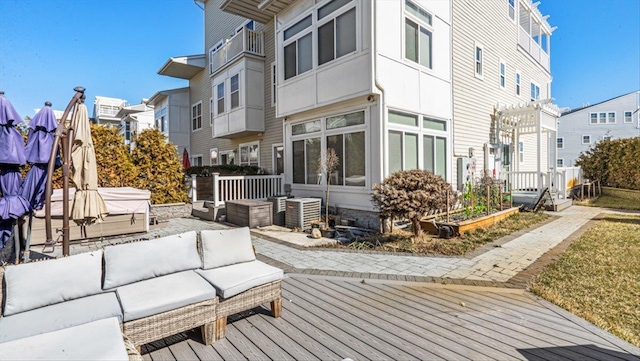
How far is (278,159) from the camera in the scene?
12.4 meters

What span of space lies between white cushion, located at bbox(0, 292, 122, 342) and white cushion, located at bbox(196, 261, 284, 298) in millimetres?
844

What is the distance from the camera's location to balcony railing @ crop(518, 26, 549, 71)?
15.4 metres

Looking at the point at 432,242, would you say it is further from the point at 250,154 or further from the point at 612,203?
the point at 612,203

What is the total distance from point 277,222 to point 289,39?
6.16 metres

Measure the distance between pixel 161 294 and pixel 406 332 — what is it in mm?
2411

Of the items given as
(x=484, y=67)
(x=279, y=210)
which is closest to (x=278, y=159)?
(x=279, y=210)

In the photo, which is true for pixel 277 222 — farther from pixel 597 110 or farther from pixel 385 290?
pixel 597 110

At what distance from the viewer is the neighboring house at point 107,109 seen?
Result: 114 ft

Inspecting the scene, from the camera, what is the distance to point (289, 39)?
1030 centimetres

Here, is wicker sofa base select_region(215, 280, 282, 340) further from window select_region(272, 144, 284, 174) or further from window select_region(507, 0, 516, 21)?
window select_region(507, 0, 516, 21)

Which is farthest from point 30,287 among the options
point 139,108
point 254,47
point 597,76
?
point 597,76

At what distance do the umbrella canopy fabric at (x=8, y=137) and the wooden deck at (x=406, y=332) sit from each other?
12.1 feet

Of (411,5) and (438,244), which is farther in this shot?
(411,5)

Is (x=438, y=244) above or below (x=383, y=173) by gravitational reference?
below
